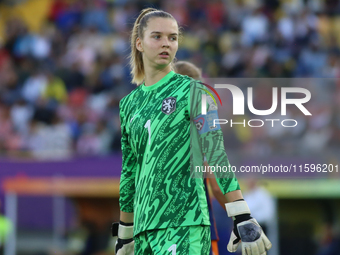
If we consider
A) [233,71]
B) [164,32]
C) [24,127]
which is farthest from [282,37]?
[164,32]

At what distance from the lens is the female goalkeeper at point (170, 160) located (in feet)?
11.7

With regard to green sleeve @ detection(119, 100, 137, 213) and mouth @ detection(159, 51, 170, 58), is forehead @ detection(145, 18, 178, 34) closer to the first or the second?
mouth @ detection(159, 51, 170, 58)

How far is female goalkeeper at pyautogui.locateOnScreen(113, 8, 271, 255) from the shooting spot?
3.57 m

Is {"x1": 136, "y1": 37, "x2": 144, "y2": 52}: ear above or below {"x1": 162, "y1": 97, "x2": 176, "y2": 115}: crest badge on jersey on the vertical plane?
above

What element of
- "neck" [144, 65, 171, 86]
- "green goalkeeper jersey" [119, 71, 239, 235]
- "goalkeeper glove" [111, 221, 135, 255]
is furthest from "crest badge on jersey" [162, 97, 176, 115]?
"goalkeeper glove" [111, 221, 135, 255]

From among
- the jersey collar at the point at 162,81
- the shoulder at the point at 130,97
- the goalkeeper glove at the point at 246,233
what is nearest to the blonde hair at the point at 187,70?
the shoulder at the point at 130,97

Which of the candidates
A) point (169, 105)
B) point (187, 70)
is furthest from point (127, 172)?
point (187, 70)

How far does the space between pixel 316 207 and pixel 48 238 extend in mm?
4800

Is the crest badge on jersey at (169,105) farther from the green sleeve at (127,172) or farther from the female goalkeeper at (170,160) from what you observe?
the green sleeve at (127,172)

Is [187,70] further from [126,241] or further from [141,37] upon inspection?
[126,241]

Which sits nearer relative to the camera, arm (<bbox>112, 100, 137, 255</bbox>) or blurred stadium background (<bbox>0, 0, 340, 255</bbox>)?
arm (<bbox>112, 100, 137, 255</bbox>)

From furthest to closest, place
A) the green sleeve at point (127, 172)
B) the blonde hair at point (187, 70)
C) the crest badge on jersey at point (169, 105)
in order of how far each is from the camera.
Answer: the blonde hair at point (187, 70)
the green sleeve at point (127, 172)
the crest badge on jersey at point (169, 105)

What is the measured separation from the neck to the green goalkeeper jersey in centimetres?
5

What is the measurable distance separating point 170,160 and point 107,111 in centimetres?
861
